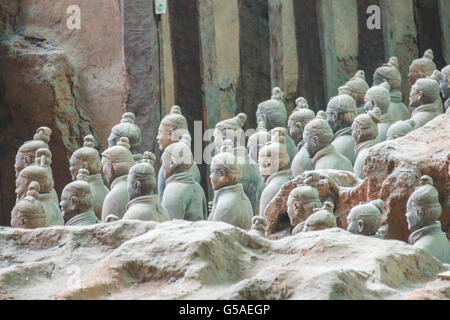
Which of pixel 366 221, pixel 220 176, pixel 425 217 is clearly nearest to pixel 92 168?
pixel 220 176

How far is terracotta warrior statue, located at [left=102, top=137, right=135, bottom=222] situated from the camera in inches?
306

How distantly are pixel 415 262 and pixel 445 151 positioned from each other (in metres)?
2.28

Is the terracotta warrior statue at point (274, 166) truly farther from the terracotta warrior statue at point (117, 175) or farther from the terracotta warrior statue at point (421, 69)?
the terracotta warrior statue at point (421, 69)

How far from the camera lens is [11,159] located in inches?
441

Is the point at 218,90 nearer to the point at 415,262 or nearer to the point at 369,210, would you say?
the point at 369,210

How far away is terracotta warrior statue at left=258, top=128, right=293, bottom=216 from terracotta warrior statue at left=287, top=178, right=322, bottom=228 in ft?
4.26

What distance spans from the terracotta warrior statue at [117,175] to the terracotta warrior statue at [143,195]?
0.67 meters

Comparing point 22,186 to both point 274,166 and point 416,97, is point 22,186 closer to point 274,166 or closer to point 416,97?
point 274,166

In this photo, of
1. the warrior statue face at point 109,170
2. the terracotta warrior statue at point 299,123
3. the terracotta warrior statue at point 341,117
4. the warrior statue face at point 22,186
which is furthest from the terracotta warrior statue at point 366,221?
the terracotta warrior statue at point 299,123

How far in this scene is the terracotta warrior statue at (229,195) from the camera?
7.21 m

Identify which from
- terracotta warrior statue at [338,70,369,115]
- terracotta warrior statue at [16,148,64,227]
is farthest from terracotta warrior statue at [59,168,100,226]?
terracotta warrior statue at [338,70,369,115]

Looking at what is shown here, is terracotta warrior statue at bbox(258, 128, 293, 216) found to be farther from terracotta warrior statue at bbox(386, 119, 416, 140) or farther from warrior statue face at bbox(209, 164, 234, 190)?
terracotta warrior statue at bbox(386, 119, 416, 140)

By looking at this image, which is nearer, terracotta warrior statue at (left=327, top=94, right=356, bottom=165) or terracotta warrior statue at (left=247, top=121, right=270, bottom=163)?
terracotta warrior statue at (left=247, top=121, right=270, bottom=163)
